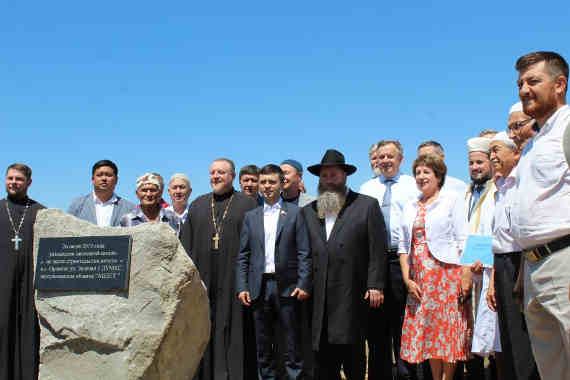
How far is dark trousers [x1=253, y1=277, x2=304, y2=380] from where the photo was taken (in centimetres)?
548

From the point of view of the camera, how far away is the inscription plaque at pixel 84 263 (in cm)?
461

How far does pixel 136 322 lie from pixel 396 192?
316cm

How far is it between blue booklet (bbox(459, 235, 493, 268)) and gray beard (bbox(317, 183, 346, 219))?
126 centimetres

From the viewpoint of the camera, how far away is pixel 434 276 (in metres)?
5.15

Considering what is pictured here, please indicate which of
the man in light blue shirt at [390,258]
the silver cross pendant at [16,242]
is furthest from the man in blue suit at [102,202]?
the man in light blue shirt at [390,258]

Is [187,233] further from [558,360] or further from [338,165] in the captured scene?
[558,360]

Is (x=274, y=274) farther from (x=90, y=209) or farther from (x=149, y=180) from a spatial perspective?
(x=90, y=209)

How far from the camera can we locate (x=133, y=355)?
440cm

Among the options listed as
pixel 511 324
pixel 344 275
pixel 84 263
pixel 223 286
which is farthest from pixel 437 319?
pixel 84 263

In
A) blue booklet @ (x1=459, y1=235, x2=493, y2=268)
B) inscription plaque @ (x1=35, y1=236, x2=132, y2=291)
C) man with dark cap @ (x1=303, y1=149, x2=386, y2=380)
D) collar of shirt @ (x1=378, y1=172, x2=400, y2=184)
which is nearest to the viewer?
inscription plaque @ (x1=35, y1=236, x2=132, y2=291)

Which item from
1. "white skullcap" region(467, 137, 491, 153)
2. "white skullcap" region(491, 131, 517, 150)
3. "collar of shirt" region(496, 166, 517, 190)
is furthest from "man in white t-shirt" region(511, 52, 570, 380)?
"white skullcap" region(467, 137, 491, 153)

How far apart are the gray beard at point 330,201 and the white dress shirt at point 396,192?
732 millimetres

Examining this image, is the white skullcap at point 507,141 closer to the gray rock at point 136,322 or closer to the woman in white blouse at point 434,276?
the woman in white blouse at point 434,276

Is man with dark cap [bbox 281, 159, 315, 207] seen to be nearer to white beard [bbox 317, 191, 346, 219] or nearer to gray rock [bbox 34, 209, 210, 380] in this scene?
white beard [bbox 317, 191, 346, 219]
